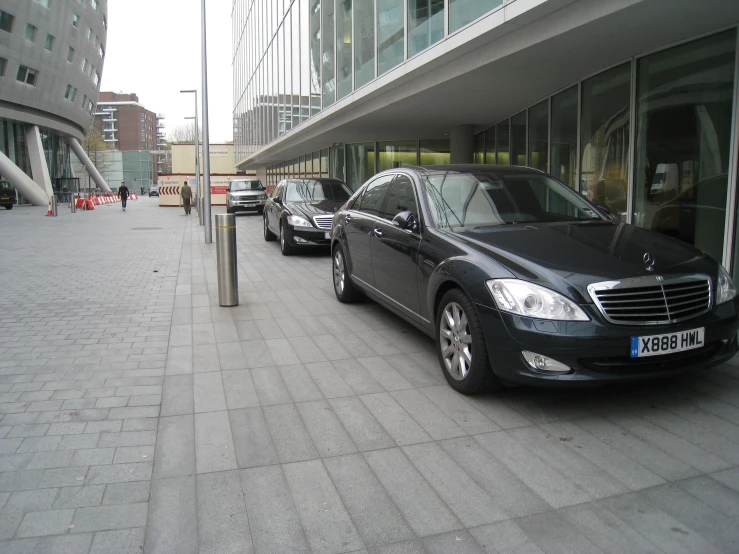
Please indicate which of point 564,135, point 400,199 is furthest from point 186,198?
point 400,199

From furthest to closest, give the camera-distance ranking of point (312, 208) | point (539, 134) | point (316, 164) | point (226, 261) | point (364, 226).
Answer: point (316, 164)
point (312, 208)
point (539, 134)
point (226, 261)
point (364, 226)

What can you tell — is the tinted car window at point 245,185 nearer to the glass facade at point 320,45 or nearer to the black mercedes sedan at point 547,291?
the glass facade at point 320,45

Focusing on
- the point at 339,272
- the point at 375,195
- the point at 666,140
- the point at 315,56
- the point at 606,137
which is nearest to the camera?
the point at 375,195

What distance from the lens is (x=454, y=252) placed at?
451 centimetres

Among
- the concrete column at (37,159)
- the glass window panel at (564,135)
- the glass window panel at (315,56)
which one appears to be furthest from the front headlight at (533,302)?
the concrete column at (37,159)

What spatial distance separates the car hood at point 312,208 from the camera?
1249cm

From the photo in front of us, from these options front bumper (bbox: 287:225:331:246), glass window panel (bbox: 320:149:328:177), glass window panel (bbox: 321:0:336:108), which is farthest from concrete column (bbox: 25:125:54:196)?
front bumper (bbox: 287:225:331:246)

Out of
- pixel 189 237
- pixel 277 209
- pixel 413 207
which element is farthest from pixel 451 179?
pixel 189 237

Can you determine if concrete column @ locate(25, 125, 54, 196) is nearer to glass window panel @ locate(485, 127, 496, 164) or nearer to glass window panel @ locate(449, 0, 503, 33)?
glass window panel @ locate(485, 127, 496, 164)

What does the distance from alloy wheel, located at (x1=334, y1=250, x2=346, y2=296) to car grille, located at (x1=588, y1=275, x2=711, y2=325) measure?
419 centimetres

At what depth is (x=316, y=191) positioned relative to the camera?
13.8 metres

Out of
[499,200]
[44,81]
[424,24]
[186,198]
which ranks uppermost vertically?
[44,81]

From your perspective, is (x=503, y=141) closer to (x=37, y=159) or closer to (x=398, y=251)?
(x=398, y=251)

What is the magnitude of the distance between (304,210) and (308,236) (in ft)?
2.19
